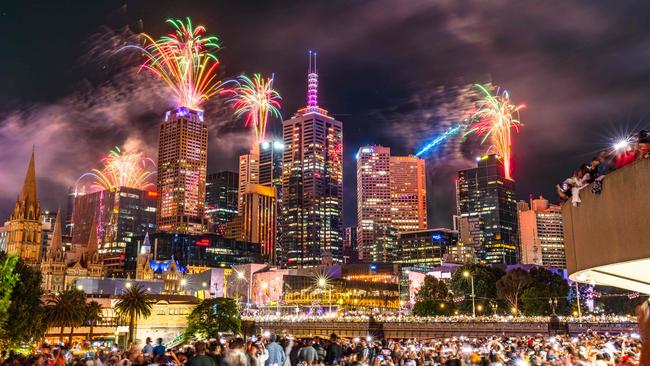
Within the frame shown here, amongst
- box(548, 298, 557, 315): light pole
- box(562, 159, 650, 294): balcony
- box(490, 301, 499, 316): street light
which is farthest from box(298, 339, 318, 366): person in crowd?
box(490, 301, 499, 316): street light

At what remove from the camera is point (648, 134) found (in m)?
12.3

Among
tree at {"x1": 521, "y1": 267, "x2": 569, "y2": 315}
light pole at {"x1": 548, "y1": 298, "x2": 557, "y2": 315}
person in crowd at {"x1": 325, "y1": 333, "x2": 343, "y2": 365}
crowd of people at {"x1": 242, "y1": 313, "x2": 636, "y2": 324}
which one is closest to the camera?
person in crowd at {"x1": 325, "y1": 333, "x2": 343, "y2": 365}

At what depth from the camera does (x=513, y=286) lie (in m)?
117

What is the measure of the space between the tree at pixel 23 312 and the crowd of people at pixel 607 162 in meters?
50.6

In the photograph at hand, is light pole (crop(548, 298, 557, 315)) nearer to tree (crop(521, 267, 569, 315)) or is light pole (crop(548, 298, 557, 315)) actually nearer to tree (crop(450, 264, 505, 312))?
tree (crop(521, 267, 569, 315))

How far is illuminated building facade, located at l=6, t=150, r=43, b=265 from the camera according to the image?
184875mm

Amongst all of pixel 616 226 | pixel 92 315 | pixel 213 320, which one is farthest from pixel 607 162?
pixel 92 315

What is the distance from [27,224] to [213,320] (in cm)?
Result: 12403

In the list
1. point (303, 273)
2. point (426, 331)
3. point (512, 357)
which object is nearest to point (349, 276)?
point (303, 273)

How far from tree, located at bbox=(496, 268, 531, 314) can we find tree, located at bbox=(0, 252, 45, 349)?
85978 millimetres

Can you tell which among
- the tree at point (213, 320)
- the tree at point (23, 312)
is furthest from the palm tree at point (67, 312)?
the tree at point (23, 312)

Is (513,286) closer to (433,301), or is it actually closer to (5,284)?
(433,301)

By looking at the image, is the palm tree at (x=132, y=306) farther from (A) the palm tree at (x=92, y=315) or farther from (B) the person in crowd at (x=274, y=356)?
(B) the person in crowd at (x=274, y=356)

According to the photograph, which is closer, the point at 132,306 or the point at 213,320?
the point at 213,320
